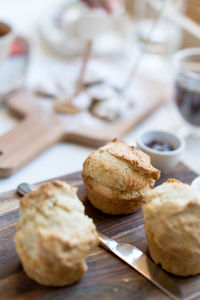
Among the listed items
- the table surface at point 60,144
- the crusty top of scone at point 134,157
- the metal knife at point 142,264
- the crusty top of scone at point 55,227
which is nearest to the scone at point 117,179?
the crusty top of scone at point 134,157

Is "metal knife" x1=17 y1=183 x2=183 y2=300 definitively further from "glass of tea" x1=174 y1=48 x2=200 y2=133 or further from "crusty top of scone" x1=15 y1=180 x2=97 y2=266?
"glass of tea" x1=174 y1=48 x2=200 y2=133

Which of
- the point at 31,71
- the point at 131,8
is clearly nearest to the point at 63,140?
the point at 31,71

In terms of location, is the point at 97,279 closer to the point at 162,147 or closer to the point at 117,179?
the point at 117,179

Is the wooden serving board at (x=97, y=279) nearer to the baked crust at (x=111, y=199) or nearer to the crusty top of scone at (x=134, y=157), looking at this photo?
the baked crust at (x=111, y=199)

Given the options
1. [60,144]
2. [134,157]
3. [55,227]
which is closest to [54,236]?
[55,227]

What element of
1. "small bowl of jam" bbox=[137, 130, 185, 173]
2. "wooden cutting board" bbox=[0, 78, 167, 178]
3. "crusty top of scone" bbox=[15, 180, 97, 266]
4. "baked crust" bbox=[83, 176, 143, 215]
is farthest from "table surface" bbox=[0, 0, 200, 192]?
"crusty top of scone" bbox=[15, 180, 97, 266]
